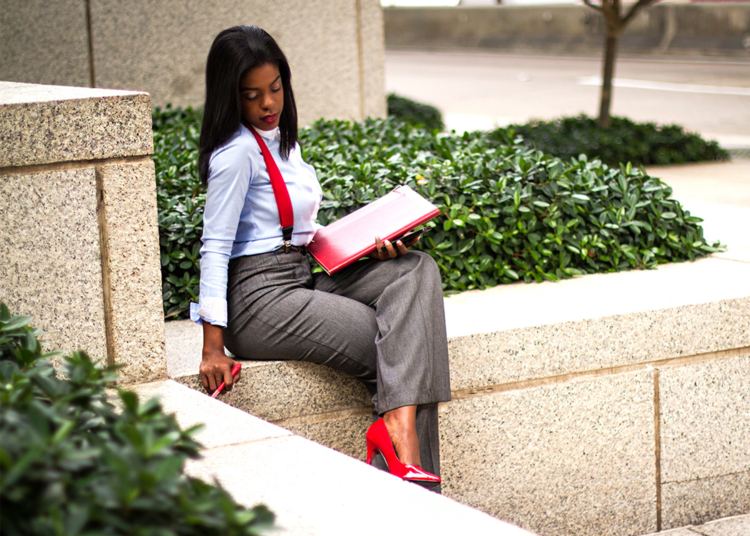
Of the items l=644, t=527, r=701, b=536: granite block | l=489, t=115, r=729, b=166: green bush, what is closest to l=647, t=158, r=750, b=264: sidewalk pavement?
l=489, t=115, r=729, b=166: green bush

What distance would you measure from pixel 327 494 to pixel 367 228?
4.54ft

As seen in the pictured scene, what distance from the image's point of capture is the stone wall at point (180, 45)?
8.38m

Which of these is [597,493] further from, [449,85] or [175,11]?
[449,85]

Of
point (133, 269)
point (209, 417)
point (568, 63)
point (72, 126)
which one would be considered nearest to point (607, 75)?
point (133, 269)

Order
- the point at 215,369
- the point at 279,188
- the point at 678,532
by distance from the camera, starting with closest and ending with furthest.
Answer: the point at 215,369
the point at 279,188
the point at 678,532

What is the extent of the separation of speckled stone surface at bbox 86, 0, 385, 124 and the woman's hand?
16.8ft

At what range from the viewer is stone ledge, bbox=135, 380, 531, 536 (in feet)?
8.82

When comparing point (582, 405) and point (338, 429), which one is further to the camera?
point (582, 405)

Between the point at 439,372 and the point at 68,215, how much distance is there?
1.24 meters

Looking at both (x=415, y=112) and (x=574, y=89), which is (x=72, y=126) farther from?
(x=574, y=89)

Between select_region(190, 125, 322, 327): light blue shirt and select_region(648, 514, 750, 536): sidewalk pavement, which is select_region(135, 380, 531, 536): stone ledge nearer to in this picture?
select_region(190, 125, 322, 327): light blue shirt

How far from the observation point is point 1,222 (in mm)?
3559

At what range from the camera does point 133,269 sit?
12.3 feet

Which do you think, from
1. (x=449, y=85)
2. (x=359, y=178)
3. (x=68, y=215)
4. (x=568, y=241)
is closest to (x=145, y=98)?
(x=68, y=215)
